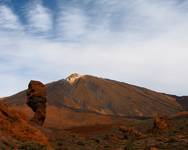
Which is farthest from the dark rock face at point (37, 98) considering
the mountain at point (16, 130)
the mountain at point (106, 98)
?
the mountain at point (106, 98)

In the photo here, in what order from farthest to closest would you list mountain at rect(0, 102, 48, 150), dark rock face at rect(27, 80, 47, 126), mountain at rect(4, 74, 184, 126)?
mountain at rect(4, 74, 184, 126) → dark rock face at rect(27, 80, 47, 126) → mountain at rect(0, 102, 48, 150)

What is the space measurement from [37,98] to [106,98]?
87604mm

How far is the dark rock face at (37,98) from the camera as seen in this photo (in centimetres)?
5650

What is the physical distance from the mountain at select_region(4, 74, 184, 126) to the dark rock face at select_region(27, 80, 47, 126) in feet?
191

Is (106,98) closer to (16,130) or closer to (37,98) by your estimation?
(37,98)

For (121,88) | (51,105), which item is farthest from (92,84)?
(51,105)

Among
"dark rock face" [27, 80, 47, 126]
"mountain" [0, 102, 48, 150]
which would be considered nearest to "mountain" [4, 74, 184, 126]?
"dark rock face" [27, 80, 47, 126]

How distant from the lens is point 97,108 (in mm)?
136750

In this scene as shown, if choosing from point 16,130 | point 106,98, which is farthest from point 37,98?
point 106,98

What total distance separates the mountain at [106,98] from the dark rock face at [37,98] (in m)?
58.2

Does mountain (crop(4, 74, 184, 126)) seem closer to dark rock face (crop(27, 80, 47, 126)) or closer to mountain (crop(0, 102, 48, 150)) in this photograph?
dark rock face (crop(27, 80, 47, 126))

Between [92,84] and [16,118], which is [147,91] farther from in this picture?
[16,118]

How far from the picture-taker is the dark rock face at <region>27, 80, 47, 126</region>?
56.5 m

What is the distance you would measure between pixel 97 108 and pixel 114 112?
5.61 m
